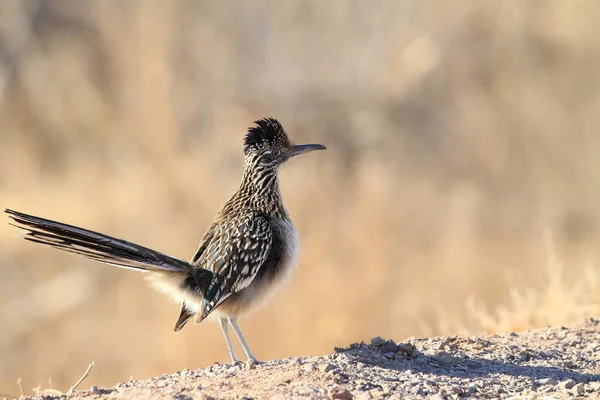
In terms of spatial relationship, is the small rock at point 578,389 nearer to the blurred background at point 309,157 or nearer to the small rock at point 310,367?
the small rock at point 310,367

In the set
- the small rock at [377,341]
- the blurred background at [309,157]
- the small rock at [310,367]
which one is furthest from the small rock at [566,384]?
the blurred background at [309,157]

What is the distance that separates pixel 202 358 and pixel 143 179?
445cm

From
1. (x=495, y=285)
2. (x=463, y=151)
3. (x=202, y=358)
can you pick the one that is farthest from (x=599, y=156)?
(x=202, y=358)

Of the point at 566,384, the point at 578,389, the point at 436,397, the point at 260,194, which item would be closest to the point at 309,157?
the point at 260,194

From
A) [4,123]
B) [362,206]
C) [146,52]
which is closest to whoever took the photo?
[362,206]

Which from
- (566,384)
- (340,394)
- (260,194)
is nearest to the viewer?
(340,394)

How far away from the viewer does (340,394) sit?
4.04 meters

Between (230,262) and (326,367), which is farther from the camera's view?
(230,262)

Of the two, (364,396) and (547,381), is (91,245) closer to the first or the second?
(364,396)

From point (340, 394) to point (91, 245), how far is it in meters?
1.64

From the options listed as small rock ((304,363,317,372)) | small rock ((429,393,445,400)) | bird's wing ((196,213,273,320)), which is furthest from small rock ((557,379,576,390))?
bird's wing ((196,213,273,320))

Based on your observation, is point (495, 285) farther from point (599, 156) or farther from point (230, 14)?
point (230, 14)

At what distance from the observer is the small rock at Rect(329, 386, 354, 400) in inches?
159

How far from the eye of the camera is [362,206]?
12.5 m
